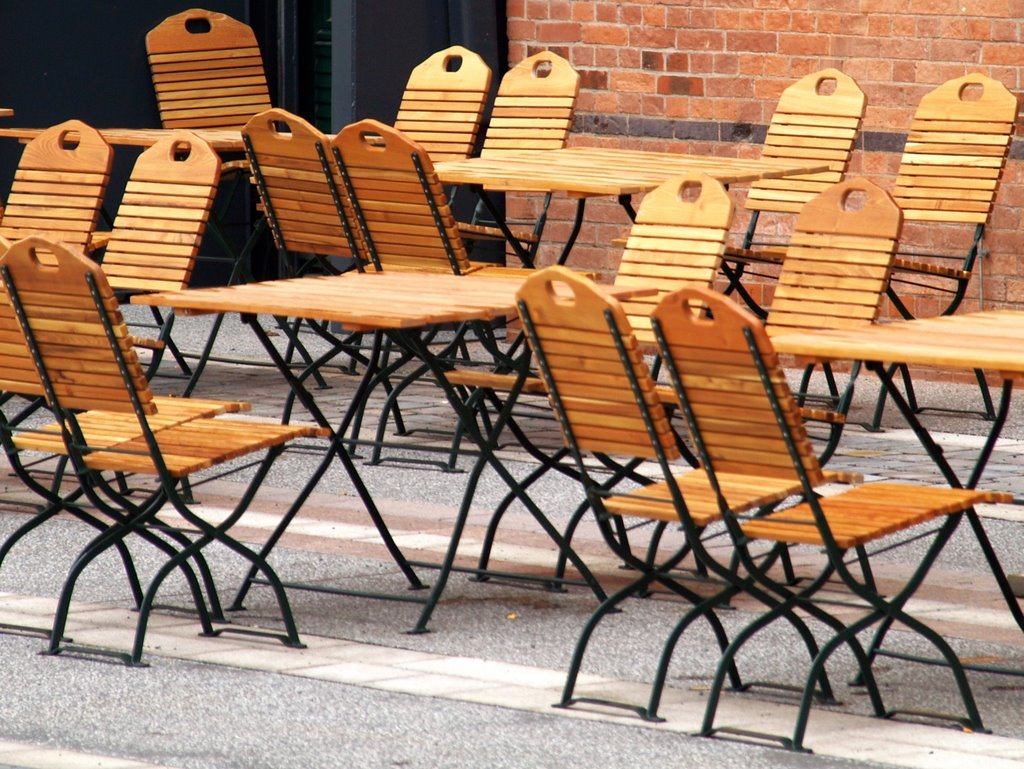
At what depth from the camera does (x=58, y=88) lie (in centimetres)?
1177

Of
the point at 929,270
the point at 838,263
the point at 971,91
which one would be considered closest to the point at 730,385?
the point at 838,263

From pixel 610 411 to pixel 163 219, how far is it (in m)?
3.60

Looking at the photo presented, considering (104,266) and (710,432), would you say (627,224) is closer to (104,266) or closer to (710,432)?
(104,266)

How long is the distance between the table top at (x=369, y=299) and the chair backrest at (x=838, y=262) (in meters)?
0.93

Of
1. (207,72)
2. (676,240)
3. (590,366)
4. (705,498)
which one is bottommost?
(207,72)

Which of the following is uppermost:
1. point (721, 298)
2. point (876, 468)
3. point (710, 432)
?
point (721, 298)

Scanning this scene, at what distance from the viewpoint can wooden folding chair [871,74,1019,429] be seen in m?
9.23

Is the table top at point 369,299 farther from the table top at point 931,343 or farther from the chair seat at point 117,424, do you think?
the table top at point 931,343

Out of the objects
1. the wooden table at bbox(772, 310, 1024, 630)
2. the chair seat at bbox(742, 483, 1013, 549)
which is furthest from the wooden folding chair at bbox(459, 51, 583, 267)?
the chair seat at bbox(742, 483, 1013, 549)

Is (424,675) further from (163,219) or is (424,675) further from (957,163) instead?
(957,163)

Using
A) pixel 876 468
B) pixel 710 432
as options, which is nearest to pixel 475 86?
pixel 876 468

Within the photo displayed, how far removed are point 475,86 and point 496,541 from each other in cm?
387

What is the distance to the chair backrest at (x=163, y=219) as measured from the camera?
328 inches

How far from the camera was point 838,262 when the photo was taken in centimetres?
715
